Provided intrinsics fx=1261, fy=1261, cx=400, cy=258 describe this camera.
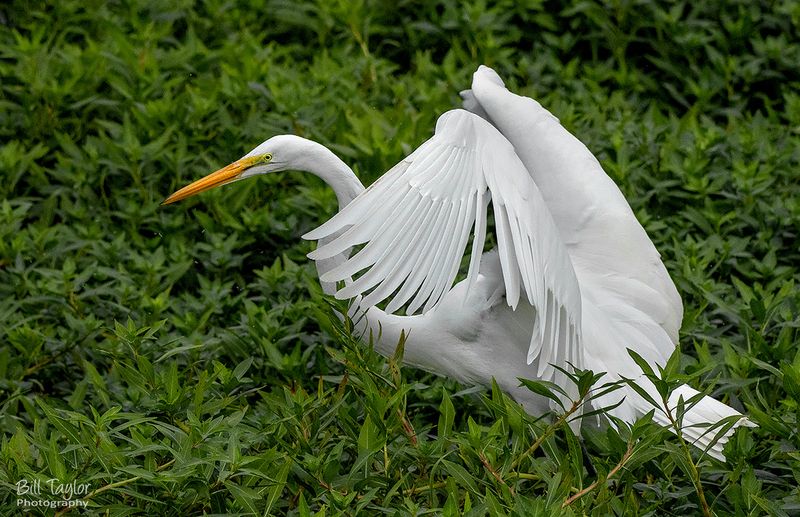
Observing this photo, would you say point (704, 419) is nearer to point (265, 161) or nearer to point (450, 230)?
point (450, 230)

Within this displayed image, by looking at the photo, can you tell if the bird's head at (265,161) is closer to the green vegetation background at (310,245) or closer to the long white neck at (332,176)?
the long white neck at (332,176)

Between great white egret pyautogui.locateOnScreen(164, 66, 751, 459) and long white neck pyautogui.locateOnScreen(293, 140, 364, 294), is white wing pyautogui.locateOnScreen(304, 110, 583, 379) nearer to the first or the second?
great white egret pyautogui.locateOnScreen(164, 66, 751, 459)

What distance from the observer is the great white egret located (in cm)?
277

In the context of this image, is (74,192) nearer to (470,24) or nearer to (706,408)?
(470,24)

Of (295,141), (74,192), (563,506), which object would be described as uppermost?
(295,141)

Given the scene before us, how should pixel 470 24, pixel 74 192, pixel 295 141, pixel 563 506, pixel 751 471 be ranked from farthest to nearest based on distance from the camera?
pixel 470 24 → pixel 74 192 → pixel 295 141 → pixel 751 471 → pixel 563 506

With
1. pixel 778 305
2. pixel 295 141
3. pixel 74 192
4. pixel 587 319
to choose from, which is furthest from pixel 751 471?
pixel 74 192

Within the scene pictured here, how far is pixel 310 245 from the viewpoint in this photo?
4.44 meters

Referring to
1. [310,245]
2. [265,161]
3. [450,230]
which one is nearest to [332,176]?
[265,161]

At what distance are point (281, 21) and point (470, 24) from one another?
977 millimetres

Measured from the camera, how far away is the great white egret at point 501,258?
2.77 meters

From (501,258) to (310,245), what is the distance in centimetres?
170

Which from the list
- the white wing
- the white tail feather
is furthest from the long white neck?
the white tail feather

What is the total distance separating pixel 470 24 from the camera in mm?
6008
